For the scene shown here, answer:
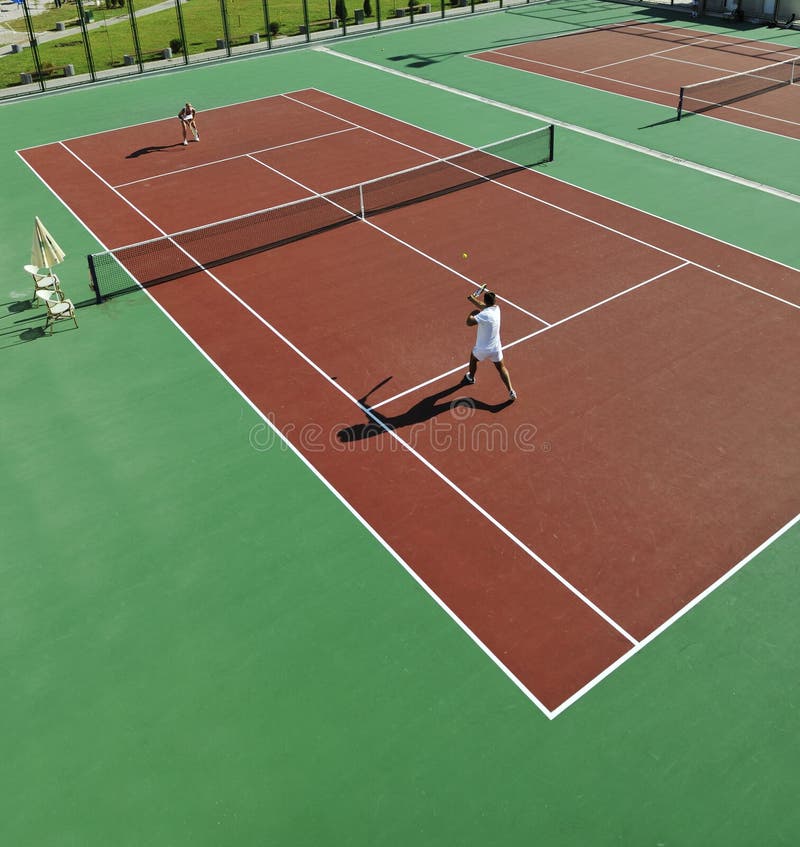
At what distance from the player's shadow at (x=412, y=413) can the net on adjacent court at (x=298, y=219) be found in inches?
260

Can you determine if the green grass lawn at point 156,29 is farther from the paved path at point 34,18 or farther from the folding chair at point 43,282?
the folding chair at point 43,282

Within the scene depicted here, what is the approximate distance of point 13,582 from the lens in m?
10.1

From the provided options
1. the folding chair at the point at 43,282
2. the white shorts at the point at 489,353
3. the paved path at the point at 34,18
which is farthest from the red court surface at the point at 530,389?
the paved path at the point at 34,18

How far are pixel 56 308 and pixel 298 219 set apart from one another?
6.14 m

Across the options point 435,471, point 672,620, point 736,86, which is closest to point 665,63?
point 736,86

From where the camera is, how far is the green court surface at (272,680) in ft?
24.9

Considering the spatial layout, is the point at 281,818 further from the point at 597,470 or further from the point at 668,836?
the point at 597,470

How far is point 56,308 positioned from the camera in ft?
50.3

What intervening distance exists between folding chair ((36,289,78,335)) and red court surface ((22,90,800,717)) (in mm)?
1734

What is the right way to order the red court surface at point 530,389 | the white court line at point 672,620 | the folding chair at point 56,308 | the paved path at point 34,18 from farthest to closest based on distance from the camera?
the paved path at point 34,18 < the folding chair at point 56,308 < the red court surface at point 530,389 < the white court line at point 672,620

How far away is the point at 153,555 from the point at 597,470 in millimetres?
A: 6170

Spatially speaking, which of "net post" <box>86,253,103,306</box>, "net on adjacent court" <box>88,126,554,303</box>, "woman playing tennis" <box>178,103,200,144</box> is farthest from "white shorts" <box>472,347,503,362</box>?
"woman playing tennis" <box>178,103,200,144</box>

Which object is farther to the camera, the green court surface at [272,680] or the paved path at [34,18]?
the paved path at [34,18]

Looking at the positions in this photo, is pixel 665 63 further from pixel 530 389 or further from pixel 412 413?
pixel 412 413
